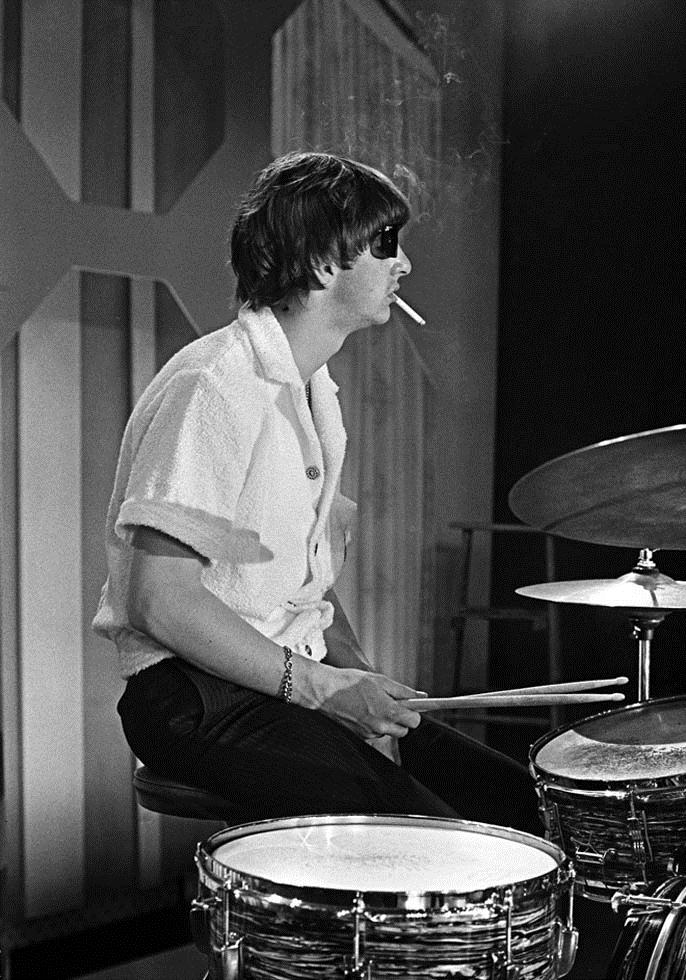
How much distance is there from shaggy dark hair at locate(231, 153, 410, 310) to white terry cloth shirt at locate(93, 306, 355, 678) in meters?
0.05

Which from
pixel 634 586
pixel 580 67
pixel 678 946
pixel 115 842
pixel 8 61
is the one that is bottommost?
pixel 115 842

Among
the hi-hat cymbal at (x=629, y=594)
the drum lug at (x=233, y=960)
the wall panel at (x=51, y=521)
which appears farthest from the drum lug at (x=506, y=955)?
the wall panel at (x=51, y=521)

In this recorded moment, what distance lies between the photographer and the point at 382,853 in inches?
47.6

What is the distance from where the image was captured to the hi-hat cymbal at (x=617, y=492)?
1.41m

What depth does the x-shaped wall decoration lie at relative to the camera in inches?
77.7

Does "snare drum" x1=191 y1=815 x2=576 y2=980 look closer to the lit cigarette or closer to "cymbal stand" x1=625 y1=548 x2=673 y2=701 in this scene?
"cymbal stand" x1=625 y1=548 x2=673 y2=701

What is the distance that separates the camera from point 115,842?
2219 millimetres

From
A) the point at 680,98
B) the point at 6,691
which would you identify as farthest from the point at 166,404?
the point at 680,98

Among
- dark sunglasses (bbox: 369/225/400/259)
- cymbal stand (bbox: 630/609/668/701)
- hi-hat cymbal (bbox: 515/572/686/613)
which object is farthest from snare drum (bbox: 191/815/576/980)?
dark sunglasses (bbox: 369/225/400/259)

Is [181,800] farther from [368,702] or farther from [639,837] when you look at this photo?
[639,837]

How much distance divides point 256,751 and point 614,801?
426mm

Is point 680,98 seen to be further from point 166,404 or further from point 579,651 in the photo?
point 166,404

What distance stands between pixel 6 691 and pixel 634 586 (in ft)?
3.39

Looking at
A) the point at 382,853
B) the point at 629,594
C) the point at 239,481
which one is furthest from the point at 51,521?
the point at 382,853
